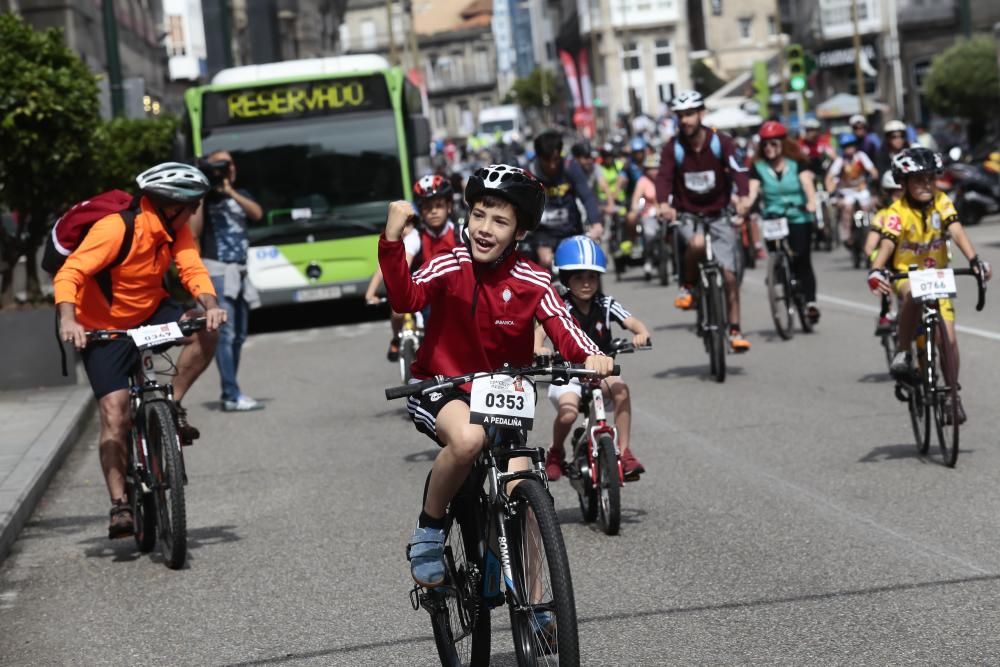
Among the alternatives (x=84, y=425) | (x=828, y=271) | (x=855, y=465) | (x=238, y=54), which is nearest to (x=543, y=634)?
(x=855, y=465)

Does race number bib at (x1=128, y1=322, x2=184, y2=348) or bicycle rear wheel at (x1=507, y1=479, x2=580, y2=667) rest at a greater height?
race number bib at (x1=128, y1=322, x2=184, y2=348)

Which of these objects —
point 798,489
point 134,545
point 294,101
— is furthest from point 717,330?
point 294,101

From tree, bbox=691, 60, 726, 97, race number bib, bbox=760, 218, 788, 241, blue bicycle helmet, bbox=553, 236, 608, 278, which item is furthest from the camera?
tree, bbox=691, 60, 726, 97

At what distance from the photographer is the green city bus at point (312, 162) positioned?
21.9 meters

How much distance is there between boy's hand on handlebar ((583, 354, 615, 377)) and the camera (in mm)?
5344

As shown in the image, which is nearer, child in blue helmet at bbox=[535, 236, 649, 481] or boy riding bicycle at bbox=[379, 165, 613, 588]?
boy riding bicycle at bbox=[379, 165, 613, 588]

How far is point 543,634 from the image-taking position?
507 centimetres

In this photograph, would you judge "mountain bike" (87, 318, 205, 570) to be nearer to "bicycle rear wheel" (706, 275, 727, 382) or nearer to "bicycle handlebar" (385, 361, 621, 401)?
"bicycle handlebar" (385, 361, 621, 401)

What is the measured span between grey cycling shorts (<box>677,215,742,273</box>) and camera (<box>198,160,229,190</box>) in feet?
11.1

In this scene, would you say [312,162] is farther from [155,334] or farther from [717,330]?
[155,334]

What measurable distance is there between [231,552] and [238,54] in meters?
65.7

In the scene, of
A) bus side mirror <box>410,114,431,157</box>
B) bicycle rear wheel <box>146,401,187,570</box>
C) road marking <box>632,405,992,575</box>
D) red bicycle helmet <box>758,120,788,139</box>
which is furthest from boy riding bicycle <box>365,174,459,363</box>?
bus side mirror <box>410,114,431,157</box>

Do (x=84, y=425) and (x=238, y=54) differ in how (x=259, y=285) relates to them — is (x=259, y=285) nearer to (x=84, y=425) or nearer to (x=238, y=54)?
(x=84, y=425)

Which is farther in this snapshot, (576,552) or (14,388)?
(14,388)
